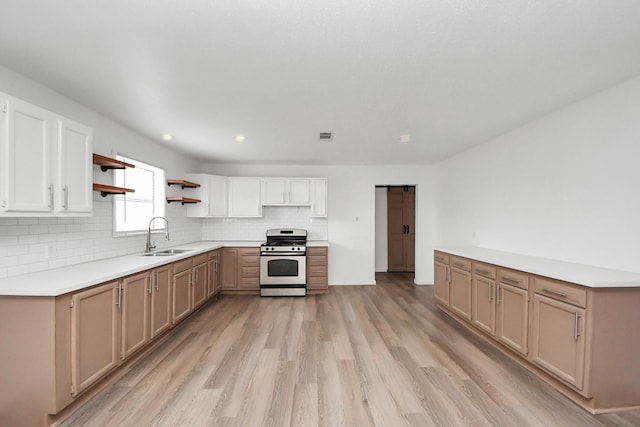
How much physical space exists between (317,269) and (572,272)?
11.8 ft

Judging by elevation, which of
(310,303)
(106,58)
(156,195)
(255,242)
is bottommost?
(310,303)

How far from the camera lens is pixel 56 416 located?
190cm

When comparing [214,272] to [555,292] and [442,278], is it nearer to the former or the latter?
[442,278]

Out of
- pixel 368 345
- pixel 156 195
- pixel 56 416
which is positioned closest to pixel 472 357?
pixel 368 345

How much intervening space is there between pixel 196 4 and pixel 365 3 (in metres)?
0.83

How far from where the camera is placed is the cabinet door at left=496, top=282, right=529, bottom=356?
2.58 metres

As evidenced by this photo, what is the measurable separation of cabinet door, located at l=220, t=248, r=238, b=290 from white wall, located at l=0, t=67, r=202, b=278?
3.77ft

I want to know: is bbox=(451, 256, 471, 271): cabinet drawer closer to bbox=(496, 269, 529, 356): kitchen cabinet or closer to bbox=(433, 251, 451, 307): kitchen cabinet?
bbox=(433, 251, 451, 307): kitchen cabinet

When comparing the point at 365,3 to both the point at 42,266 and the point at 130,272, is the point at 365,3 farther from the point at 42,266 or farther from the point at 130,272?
the point at 42,266

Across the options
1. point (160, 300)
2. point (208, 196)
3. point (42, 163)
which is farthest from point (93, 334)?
point (208, 196)

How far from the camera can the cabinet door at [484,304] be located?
301cm

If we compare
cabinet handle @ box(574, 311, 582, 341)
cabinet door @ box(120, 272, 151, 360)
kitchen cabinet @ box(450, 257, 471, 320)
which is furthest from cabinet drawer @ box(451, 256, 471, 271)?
cabinet door @ box(120, 272, 151, 360)

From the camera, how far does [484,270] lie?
3162mm

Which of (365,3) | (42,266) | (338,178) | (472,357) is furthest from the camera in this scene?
(338,178)
